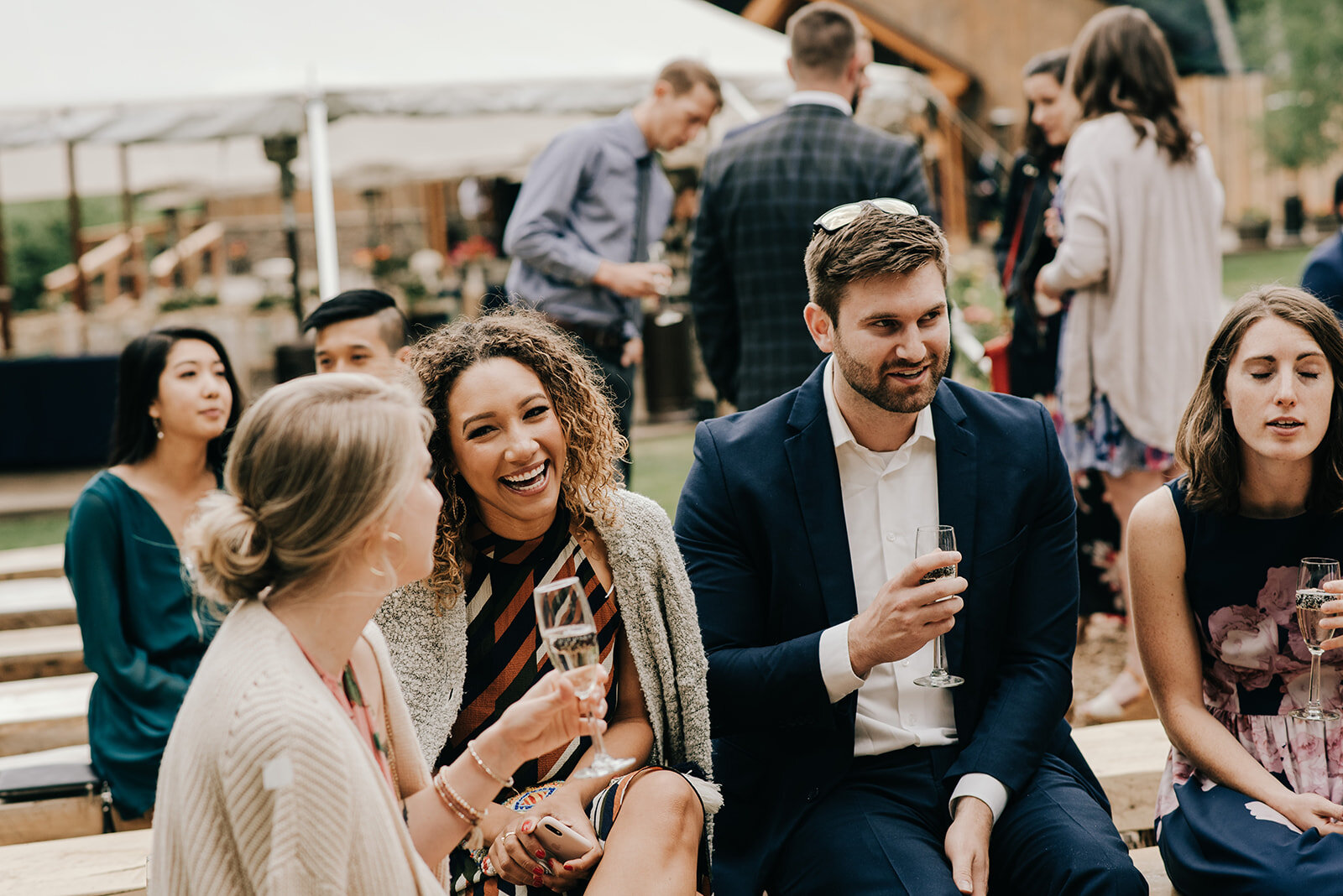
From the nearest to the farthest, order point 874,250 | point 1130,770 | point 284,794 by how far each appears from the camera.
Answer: point 284,794
point 874,250
point 1130,770

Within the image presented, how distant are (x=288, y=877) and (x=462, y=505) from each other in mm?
1026

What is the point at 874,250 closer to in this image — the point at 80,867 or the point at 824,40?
the point at 824,40

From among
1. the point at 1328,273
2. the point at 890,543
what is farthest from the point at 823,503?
the point at 1328,273

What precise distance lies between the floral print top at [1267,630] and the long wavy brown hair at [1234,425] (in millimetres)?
45

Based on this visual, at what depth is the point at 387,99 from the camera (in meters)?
7.84

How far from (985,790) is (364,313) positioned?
104 inches

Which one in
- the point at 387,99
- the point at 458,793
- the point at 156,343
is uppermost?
the point at 387,99

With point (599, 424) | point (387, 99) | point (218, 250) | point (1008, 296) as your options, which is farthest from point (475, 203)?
point (599, 424)

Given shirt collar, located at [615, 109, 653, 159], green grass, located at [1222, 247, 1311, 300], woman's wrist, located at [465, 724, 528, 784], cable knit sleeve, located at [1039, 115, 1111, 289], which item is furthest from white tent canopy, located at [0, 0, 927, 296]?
green grass, located at [1222, 247, 1311, 300]

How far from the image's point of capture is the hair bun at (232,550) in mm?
1730

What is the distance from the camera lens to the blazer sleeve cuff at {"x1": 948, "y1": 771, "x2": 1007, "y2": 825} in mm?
2393

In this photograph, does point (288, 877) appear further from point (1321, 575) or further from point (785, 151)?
point (785, 151)

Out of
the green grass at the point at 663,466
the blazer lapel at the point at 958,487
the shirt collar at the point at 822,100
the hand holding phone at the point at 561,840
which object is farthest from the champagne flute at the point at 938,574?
the green grass at the point at 663,466

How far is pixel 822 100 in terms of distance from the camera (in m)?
4.42
